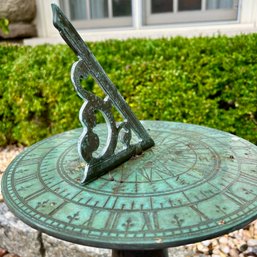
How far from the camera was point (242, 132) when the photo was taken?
2.55 meters

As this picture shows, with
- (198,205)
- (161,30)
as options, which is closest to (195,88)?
(161,30)

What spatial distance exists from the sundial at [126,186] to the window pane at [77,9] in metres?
2.70

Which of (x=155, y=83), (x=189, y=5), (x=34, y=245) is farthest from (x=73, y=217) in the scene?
(x=189, y=5)

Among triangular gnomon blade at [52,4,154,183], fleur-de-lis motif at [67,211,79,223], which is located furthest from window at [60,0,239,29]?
fleur-de-lis motif at [67,211,79,223]

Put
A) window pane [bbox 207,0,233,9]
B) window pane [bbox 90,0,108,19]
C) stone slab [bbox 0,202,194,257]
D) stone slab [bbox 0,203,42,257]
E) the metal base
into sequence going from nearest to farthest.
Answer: the metal base → stone slab [bbox 0,202,194,257] → stone slab [bbox 0,203,42,257] → window pane [bbox 207,0,233,9] → window pane [bbox 90,0,108,19]

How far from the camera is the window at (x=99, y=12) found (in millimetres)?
3649

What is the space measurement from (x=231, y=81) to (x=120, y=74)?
0.88 m

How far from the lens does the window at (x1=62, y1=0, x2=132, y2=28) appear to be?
3.65 meters

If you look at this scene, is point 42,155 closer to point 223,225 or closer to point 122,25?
point 223,225

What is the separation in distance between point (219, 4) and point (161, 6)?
22.9 inches

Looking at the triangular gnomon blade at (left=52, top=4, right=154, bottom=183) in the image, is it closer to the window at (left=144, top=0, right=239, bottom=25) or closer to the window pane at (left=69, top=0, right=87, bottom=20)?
the window at (left=144, top=0, right=239, bottom=25)

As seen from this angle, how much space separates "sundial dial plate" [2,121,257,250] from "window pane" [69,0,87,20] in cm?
273

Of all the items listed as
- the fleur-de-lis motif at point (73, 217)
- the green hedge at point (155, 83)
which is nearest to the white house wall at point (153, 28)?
the green hedge at point (155, 83)

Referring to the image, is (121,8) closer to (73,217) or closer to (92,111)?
(92,111)
